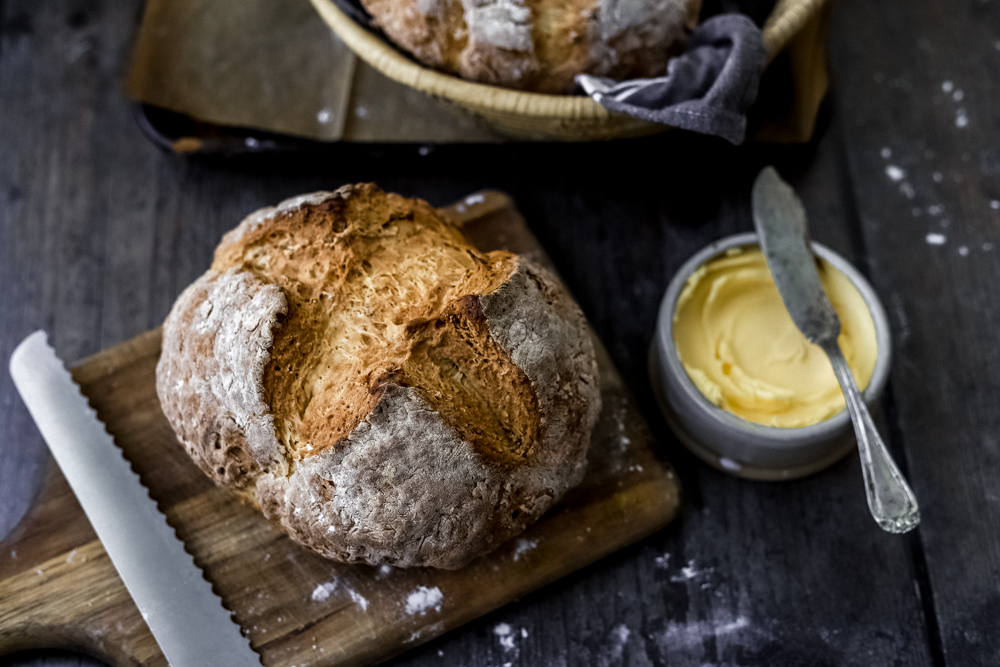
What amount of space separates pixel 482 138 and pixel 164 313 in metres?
0.80

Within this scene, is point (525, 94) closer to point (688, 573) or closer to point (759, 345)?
point (759, 345)

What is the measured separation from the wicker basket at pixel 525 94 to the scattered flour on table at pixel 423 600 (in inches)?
35.4

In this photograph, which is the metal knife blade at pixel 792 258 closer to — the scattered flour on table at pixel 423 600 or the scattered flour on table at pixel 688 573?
the scattered flour on table at pixel 688 573

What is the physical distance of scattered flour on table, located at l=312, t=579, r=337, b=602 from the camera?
4.61 ft

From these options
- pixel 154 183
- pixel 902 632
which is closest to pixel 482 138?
pixel 154 183

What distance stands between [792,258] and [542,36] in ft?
2.09

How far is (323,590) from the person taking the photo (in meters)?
1.41

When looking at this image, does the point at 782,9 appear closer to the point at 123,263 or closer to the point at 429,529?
the point at 429,529

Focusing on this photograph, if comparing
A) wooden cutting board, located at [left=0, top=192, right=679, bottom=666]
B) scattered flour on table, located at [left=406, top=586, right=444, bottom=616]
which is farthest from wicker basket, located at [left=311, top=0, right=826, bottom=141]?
scattered flour on table, located at [left=406, top=586, right=444, bottom=616]

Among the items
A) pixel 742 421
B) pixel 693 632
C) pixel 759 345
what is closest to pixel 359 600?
pixel 693 632

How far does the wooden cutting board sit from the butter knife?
34cm

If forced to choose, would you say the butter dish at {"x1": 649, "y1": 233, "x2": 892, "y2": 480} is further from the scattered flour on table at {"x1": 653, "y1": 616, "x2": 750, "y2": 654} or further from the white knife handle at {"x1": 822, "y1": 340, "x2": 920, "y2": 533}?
the scattered flour on table at {"x1": 653, "y1": 616, "x2": 750, "y2": 654}

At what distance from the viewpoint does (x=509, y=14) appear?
1497mm

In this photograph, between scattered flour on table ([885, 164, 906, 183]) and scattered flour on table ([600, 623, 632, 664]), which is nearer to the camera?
scattered flour on table ([600, 623, 632, 664])
